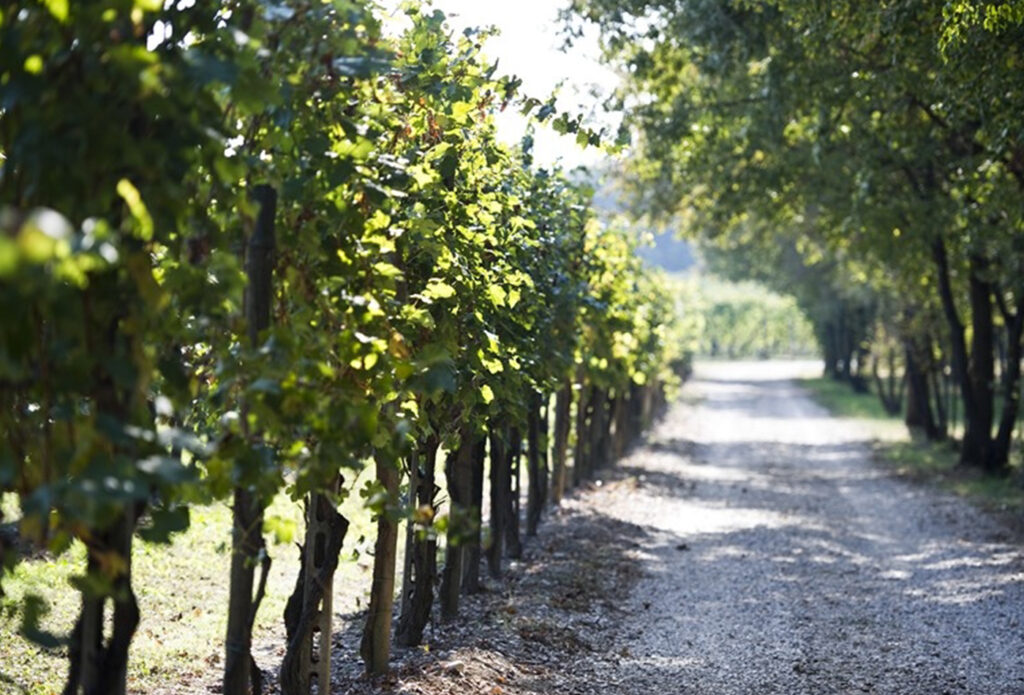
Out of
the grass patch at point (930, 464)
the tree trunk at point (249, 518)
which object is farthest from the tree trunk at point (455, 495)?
the grass patch at point (930, 464)

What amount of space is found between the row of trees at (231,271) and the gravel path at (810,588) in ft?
10.2

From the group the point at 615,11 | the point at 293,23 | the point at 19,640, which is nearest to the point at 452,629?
the point at 19,640

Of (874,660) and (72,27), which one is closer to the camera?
(72,27)

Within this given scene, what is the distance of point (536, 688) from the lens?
841 centimetres

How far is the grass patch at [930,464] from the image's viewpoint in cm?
1997

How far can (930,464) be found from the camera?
25.3 meters

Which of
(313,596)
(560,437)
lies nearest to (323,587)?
(313,596)

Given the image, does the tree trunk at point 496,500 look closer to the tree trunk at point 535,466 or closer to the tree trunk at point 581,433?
the tree trunk at point 535,466

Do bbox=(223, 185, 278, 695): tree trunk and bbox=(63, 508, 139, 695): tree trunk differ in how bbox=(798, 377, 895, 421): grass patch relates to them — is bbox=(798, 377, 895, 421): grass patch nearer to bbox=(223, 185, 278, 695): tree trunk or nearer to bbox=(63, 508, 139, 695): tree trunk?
bbox=(223, 185, 278, 695): tree trunk

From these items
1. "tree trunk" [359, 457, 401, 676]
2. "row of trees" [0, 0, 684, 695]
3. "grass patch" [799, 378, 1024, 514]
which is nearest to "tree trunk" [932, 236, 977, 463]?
"grass patch" [799, 378, 1024, 514]

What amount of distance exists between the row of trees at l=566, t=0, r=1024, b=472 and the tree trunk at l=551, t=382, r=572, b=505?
14.5 ft

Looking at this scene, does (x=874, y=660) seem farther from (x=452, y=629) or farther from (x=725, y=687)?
(x=452, y=629)

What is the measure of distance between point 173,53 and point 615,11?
1335cm

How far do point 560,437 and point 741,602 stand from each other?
590cm
